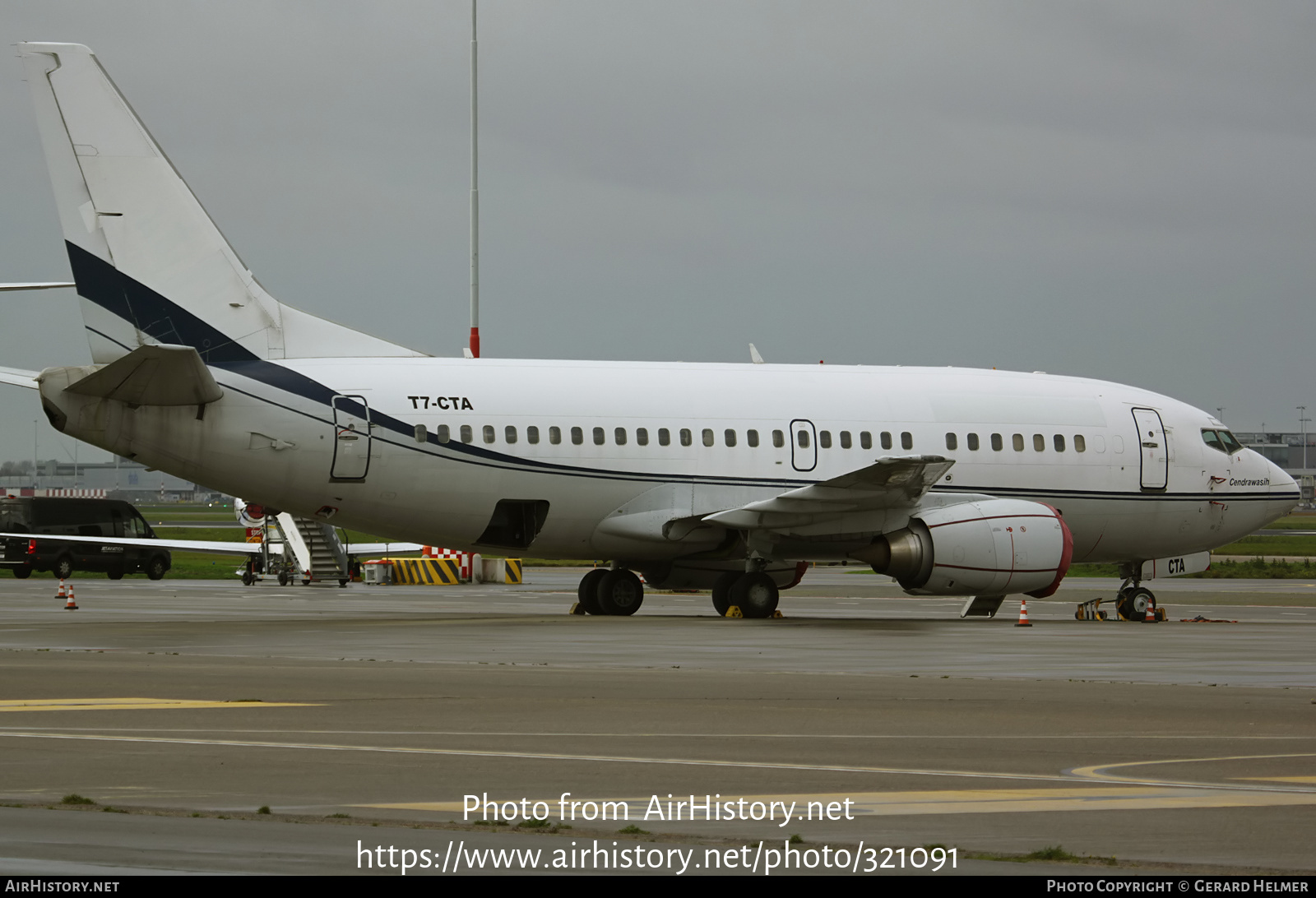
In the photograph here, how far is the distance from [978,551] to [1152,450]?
20.1 ft

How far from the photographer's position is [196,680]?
16.3 m

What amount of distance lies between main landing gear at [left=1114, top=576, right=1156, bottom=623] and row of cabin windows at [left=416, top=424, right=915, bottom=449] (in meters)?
4.02

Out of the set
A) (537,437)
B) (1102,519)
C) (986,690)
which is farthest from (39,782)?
(1102,519)

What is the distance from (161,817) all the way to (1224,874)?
4936 millimetres

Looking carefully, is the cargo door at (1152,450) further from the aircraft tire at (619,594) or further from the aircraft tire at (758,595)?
the aircraft tire at (619,594)

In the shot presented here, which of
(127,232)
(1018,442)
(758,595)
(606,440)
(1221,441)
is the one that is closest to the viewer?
(127,232)

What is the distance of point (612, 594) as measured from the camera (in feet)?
101

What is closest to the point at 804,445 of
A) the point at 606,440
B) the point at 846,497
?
the point at 846,497

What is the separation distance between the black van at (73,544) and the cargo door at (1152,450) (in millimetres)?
34725

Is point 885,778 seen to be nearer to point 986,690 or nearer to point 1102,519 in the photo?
point 986,690

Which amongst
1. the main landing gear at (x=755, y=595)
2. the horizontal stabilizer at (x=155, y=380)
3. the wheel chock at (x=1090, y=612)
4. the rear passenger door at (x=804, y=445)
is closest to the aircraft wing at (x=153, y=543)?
the main landing gear at (x=755, y=595)

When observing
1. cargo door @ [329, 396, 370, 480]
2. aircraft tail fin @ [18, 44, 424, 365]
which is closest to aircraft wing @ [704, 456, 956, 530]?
cargo door @ [329, 396, 370, 480]

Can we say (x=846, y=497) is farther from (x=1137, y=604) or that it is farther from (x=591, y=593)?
(x=1137, y=604)

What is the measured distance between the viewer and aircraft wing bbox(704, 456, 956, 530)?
26594 mm
